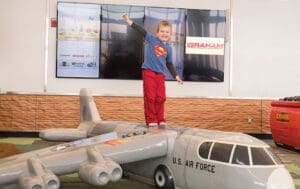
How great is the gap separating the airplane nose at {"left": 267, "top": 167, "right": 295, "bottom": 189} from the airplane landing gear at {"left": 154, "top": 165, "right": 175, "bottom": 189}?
0.81m

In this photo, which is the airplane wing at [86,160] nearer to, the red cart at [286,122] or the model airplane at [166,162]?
the model airplane at [166,162]

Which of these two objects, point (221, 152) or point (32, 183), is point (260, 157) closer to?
point (221, 152)

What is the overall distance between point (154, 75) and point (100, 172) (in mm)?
1684

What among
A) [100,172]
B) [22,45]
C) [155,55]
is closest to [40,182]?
[100,172]

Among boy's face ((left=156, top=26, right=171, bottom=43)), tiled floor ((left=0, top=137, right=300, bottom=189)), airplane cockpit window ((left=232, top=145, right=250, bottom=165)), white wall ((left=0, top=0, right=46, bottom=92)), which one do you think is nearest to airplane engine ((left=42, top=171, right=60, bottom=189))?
tiled floor ((left=0, top=137, right=300, bottom=189))

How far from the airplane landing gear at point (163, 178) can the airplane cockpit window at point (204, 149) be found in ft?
1.20

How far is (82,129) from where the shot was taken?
4.76 m

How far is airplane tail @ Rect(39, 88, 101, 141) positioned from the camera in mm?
4484

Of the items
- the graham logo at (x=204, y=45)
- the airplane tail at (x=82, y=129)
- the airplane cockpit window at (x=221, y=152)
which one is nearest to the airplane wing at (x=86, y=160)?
the airplane cockpit window at (x=221, y=152)

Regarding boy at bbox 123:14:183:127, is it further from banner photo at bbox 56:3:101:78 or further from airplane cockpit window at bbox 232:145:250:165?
banner photo at bbox 56:3:101:78

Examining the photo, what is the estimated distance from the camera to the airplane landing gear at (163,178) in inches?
126

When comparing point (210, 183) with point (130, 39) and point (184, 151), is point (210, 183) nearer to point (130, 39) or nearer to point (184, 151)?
point (184, 151)

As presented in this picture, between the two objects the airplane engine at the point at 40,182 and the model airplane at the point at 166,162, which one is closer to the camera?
the airplane engine at the point at 40,182

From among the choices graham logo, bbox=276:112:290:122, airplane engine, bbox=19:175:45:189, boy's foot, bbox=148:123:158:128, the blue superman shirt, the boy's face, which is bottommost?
airplane engine, bbox=19:175:45:189
